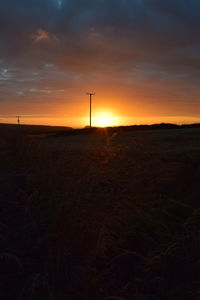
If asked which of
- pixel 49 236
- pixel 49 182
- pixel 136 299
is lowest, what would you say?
pixel 136 299

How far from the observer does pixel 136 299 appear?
2.46 metres

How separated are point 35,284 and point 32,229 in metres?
0.96

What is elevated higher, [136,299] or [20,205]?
[20,205]

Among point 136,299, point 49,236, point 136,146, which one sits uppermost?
point 136,146

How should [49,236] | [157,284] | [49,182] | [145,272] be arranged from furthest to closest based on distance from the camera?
[49,182] < [49,236] < [145,272] < [157,284]

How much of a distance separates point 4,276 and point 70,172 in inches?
111

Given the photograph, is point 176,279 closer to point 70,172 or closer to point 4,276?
point 4,276

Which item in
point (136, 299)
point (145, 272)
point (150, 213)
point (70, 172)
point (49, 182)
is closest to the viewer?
point (136, 299)

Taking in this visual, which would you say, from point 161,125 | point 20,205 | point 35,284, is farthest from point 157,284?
point 161,125

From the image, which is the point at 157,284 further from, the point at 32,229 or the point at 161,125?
the point at 161,125

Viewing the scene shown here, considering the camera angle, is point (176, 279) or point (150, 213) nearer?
point (176, 279)

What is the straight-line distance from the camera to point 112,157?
21.2 ft

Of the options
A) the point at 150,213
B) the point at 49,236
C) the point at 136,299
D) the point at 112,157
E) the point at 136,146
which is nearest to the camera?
the point at 136,299

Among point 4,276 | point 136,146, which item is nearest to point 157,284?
point 4,276
